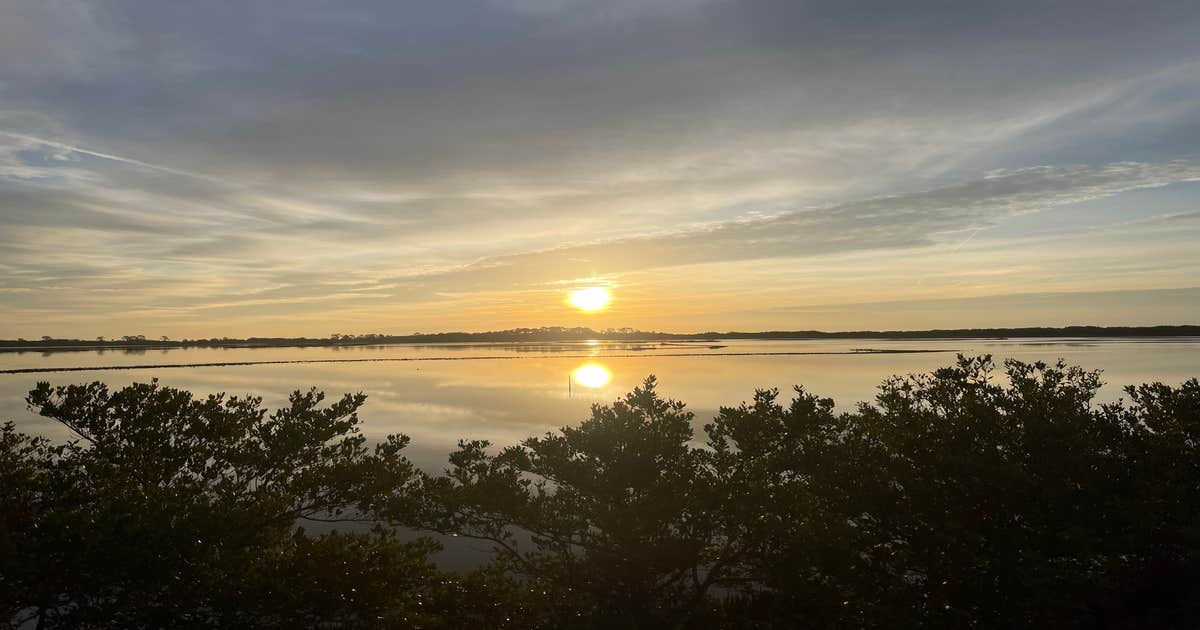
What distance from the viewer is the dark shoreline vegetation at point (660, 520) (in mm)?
13422

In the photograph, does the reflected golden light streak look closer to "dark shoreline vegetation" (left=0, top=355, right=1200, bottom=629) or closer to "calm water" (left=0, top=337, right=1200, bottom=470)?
"calm water" (left=0, top=337, right=1200, bottom=470)

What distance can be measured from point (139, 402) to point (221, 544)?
15.8 feet

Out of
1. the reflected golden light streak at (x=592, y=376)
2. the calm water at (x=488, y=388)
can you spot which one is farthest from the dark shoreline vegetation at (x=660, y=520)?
the reflected golden light streak at (x=592, y=376)

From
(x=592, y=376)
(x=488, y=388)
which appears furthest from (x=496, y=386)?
(x=592, y=376)

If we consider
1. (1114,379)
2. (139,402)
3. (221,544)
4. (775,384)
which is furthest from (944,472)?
(1114,379)

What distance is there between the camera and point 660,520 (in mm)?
15328

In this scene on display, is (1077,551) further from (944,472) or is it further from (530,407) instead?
(530,407)

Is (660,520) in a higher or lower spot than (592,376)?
higher

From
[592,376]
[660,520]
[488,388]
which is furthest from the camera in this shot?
[592,376]

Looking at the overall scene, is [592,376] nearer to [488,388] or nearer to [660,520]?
[488,388]

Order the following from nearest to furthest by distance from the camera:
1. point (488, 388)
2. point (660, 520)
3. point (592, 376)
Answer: point (660, 520), point (488, 388), point (592, 376)

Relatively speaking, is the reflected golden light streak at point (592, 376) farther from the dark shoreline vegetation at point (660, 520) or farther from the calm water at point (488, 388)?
the dark shoreline vegetation at point (660, 520)

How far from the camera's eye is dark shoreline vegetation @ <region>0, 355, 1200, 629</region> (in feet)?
44.0

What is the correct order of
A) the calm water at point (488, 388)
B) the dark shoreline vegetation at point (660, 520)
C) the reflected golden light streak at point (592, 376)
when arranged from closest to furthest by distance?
the dark shoreline vegetation at point (660, 520)
the calm water at point (488, 388)
the reflected golden light streak at point (592, 376)
